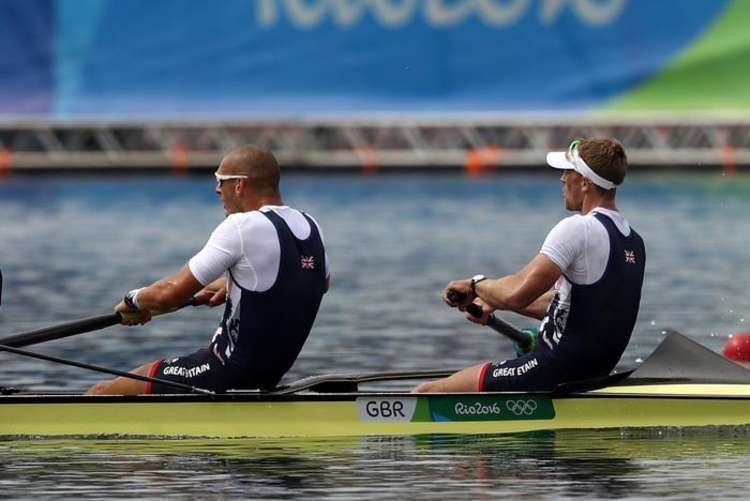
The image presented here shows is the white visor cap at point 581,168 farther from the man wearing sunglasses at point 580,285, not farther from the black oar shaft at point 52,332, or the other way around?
the black oar shaft at point 52,332

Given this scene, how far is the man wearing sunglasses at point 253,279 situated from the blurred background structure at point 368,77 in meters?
37.6

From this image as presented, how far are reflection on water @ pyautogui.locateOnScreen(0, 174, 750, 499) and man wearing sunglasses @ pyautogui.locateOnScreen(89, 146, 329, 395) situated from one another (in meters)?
0.55

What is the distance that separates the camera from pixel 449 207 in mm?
40750

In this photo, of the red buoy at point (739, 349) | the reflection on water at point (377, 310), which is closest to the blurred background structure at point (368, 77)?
the reflection on water at point (377, 310)

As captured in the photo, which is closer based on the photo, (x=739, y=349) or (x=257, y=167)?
(x=257, y=167)

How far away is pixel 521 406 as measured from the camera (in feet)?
41.8

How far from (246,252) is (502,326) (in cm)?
198

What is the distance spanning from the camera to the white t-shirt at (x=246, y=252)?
1241 centimetres

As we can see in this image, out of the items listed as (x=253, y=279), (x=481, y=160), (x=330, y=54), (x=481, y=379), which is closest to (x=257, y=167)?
(x=253, y=279)

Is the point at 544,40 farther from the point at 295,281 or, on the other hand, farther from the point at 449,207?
the point at 295,281

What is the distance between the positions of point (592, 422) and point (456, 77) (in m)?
39.5

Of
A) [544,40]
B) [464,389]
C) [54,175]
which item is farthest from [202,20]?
[464,389]

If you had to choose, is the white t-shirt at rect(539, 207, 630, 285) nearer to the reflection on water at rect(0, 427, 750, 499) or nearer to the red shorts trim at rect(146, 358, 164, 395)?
the reflection on water at rect(0, 427, 750, 499)

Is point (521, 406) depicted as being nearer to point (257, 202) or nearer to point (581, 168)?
point (581, 168)
